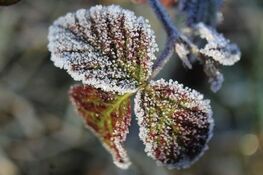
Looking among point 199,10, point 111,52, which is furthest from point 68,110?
point 111,52

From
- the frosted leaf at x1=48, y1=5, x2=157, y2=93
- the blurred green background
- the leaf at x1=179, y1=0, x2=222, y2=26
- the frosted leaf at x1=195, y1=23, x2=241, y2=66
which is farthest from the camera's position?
the blurred green background

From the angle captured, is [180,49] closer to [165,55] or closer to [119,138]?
[165,55]

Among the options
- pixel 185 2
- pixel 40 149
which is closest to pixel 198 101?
pixel 185 2

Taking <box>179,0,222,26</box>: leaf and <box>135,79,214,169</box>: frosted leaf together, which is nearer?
<box>135,79,214,169</box>: frosted leaf

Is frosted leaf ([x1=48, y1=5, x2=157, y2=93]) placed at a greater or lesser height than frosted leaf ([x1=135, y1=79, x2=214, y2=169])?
greater

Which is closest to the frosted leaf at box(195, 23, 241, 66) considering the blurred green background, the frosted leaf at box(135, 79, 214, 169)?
the frosted leaf at box(135, 79, 214, 169)

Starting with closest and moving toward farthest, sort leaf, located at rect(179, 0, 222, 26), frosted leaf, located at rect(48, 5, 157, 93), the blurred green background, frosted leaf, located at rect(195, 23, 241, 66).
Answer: frosted leaf, located at rect(48, 5, 157, 93) → frosted leaf, located at rect(195, 23, 241, 66) → leaf, located at rect(179, 0, 222, 26) → the blurred green background

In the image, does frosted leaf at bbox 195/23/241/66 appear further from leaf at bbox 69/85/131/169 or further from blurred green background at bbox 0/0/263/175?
blurred green background at bbox 0/0/263/175
